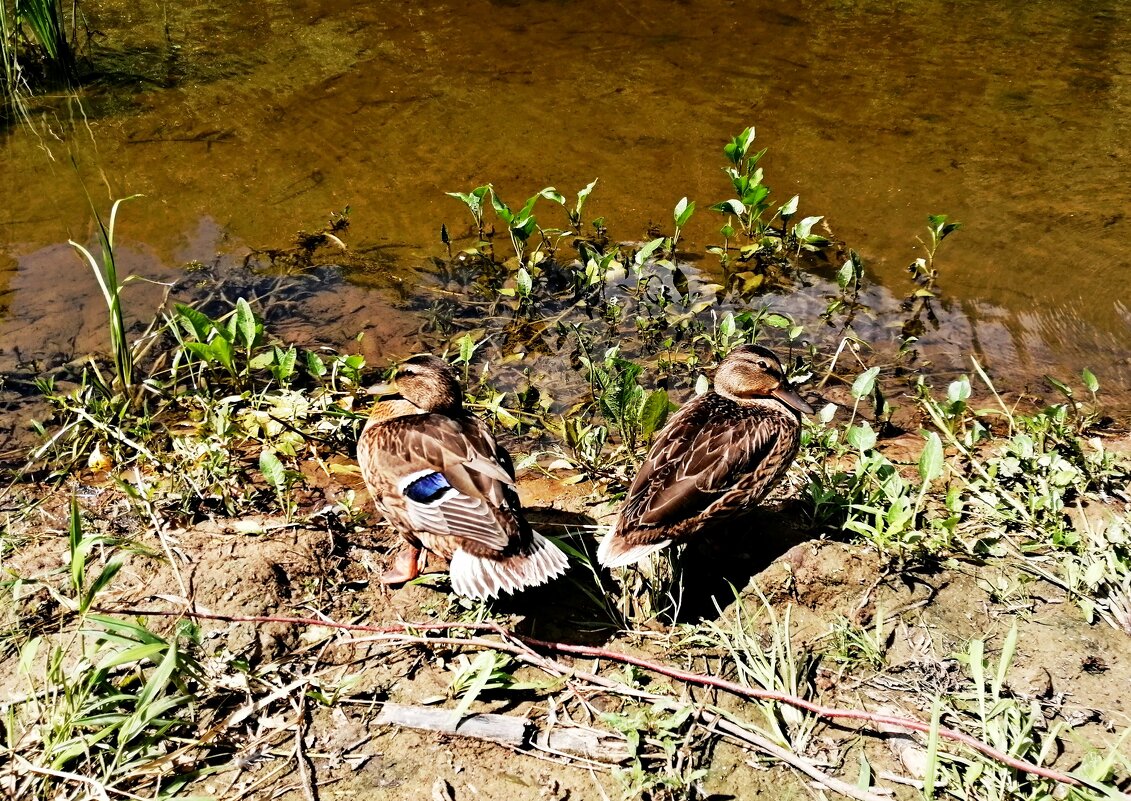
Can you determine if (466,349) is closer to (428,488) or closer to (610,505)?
(610,505)

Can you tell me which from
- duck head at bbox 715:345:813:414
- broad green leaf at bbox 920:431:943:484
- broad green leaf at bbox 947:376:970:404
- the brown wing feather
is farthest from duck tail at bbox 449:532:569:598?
broad green leaf at bbox 947:376:970:404

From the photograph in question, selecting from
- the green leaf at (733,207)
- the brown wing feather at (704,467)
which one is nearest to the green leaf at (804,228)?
the green leaf at (733,207)

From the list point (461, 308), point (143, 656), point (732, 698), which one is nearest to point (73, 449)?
point (143, 656)

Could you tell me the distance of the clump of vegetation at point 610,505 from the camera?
116 inches

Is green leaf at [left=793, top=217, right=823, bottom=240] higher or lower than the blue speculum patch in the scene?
lower

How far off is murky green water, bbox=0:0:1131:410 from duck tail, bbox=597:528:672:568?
9.39 ft

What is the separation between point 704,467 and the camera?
12.3 feet

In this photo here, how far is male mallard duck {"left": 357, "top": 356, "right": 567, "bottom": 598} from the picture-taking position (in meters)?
3.40

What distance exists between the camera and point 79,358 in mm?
5191

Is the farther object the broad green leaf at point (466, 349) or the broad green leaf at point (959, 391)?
the broad green leaf at point (466, 349)

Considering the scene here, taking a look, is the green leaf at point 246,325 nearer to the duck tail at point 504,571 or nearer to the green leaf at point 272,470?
the green leaf at point 272,470

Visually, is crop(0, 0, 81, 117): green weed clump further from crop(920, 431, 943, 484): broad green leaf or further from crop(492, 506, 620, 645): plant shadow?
crop(920, 431, 943, 484): broad green leaf

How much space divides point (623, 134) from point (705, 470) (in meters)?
4.51

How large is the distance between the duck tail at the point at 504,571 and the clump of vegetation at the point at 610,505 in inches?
7.7
